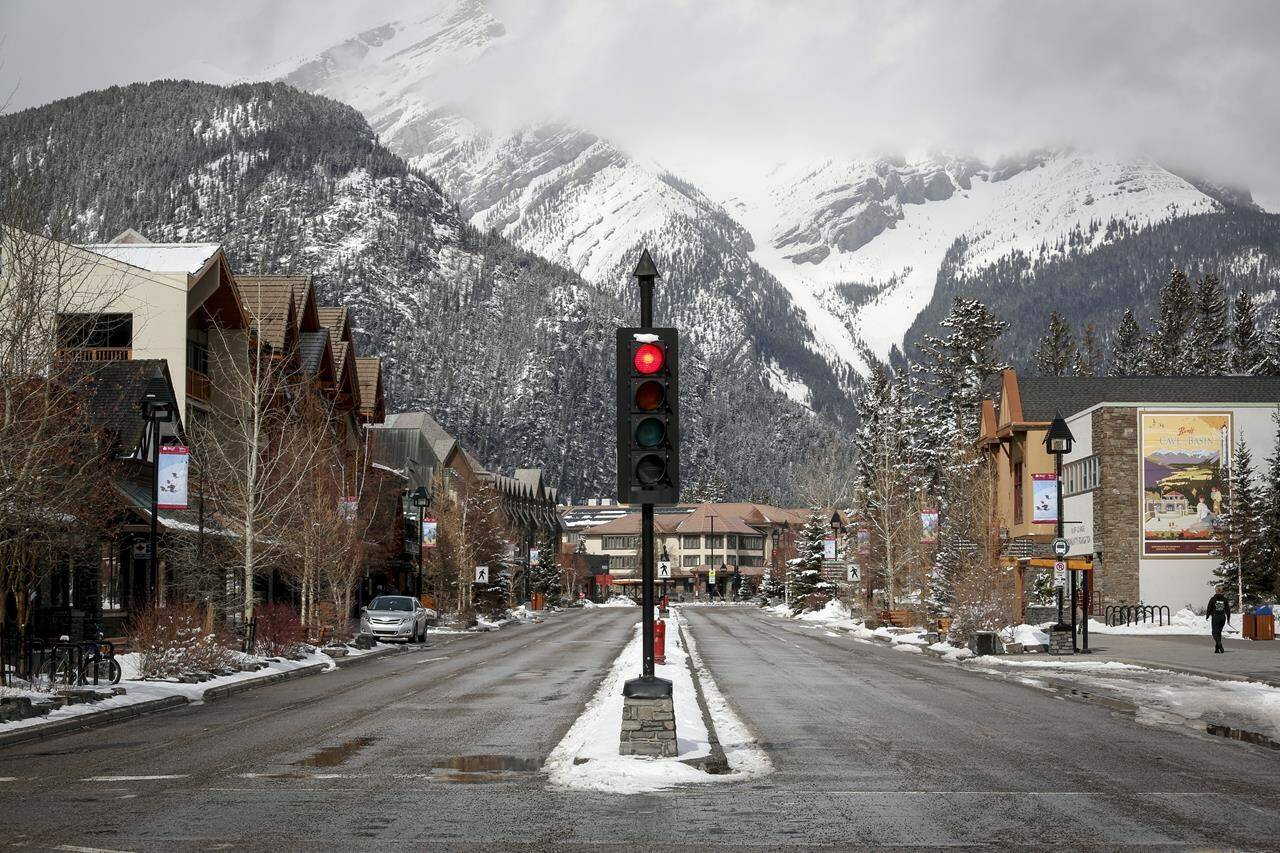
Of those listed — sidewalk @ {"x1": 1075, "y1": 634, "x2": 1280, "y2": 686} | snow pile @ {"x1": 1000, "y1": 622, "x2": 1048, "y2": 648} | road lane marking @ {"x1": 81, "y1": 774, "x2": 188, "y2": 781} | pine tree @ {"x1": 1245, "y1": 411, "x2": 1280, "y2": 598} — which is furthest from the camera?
pine tree @ {"x1": 1245, "y1": 411, "x2": 1280, "y2": 598}

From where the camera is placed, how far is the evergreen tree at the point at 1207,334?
120m

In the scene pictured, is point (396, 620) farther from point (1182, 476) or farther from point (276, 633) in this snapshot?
point (1182, 476)

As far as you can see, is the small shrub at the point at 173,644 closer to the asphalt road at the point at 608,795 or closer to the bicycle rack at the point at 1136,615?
the asphalt road at the point at 608,795

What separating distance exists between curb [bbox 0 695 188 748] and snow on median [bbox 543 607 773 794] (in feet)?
22.3

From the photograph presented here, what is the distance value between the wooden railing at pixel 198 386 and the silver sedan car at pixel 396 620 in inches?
363

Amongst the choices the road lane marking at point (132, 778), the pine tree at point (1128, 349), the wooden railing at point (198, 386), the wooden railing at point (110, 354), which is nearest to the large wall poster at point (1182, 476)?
the wooden railing at point (198, 386)

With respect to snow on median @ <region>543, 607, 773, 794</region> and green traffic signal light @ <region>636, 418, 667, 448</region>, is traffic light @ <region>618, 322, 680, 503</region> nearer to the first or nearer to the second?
green traffic signal light @ <region>636, 418, 667, 448</region>


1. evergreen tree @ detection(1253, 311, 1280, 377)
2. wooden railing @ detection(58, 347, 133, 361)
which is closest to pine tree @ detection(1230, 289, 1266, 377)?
evergreen tree @ detection(1253, 311, 1280, 377)

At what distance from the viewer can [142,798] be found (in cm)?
1338

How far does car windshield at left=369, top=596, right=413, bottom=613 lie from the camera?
169 ft

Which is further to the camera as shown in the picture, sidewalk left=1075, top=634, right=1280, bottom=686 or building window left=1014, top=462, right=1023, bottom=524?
building window left=1014, top=462, right=1023, bottom=524

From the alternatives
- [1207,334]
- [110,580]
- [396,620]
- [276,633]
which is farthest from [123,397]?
[1207,334]

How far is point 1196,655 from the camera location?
37.8 m

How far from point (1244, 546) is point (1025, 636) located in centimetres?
1818
